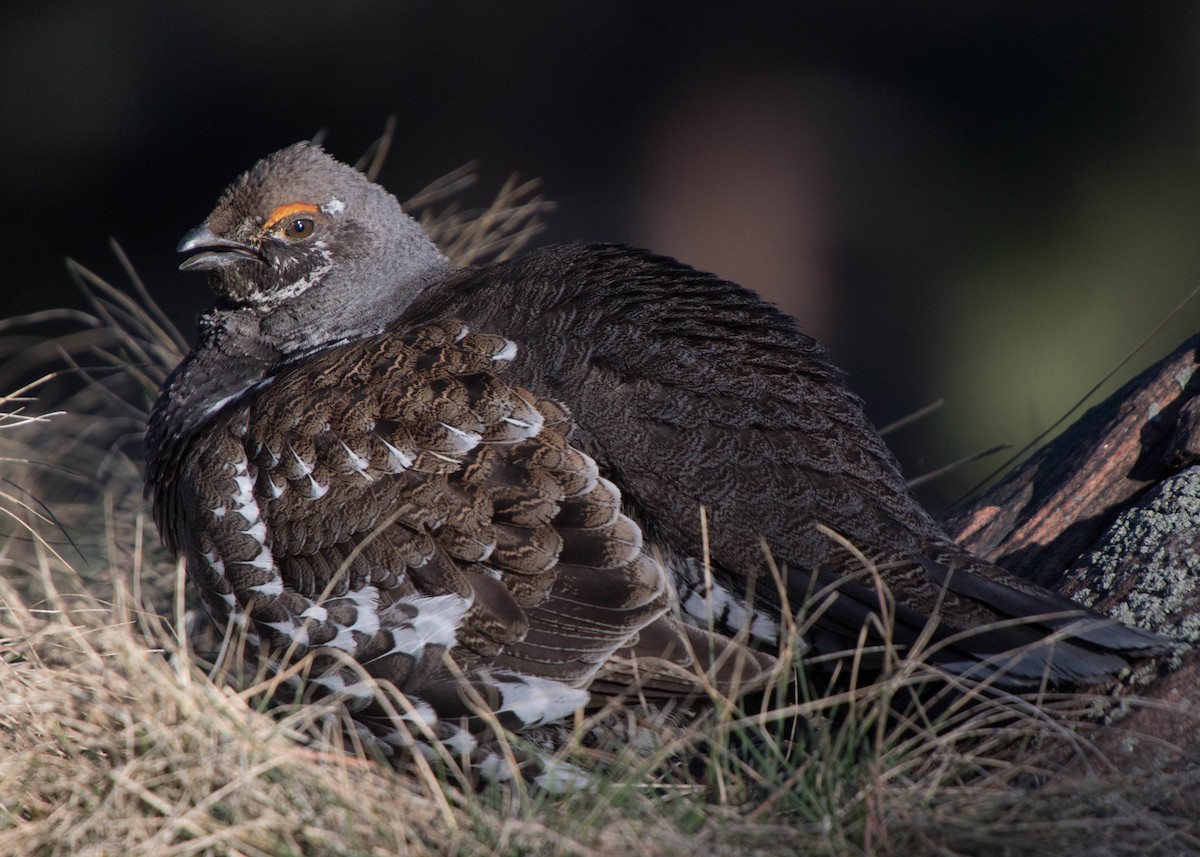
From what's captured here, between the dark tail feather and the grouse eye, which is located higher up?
the dark tail feather

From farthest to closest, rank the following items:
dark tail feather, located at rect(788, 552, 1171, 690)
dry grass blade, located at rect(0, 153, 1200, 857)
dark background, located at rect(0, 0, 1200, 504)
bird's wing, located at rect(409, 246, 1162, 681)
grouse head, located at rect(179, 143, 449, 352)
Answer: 1. dark background, located at rect(0, 0, 1200, 504)
2. grouse head, located at rect(179, 143, 449, 352)
3. bird's wing, located at rect(409, 246, 1162, 681)
4. dark tail feather, located at rect(788, 552, 1171, 690)
5. dry grass blade, located at rect(0, 153, 1200, 857)

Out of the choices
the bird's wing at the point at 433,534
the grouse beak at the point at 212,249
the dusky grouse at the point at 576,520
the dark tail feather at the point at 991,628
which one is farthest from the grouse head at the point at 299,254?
the dark tail feather at the point at 991,628

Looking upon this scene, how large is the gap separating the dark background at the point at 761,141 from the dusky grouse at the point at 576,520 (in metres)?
6.41

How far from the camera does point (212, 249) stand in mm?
4043

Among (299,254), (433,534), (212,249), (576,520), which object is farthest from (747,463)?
(212,249)

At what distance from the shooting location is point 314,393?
3354 millimetres

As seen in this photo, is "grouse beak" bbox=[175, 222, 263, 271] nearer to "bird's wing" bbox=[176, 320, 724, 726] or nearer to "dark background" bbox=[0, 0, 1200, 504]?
"bird's wing" bbox=[176, 320, 724, 726]

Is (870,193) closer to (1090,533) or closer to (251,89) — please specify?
(251,89)

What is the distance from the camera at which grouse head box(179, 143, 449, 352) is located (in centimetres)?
396

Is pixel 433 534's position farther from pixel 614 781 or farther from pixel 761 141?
pixel 761 141

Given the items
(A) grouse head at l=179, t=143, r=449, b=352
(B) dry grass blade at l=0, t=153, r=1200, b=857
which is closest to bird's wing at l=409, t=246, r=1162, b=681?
(B) dry grass blade at l=0, t=153, r=1200, b=857

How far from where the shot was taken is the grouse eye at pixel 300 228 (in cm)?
400

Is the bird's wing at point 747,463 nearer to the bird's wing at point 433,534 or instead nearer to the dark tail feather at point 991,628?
the dark tail feather at point 991,628

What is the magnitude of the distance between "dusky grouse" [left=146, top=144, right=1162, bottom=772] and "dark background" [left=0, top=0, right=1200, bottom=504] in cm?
641
